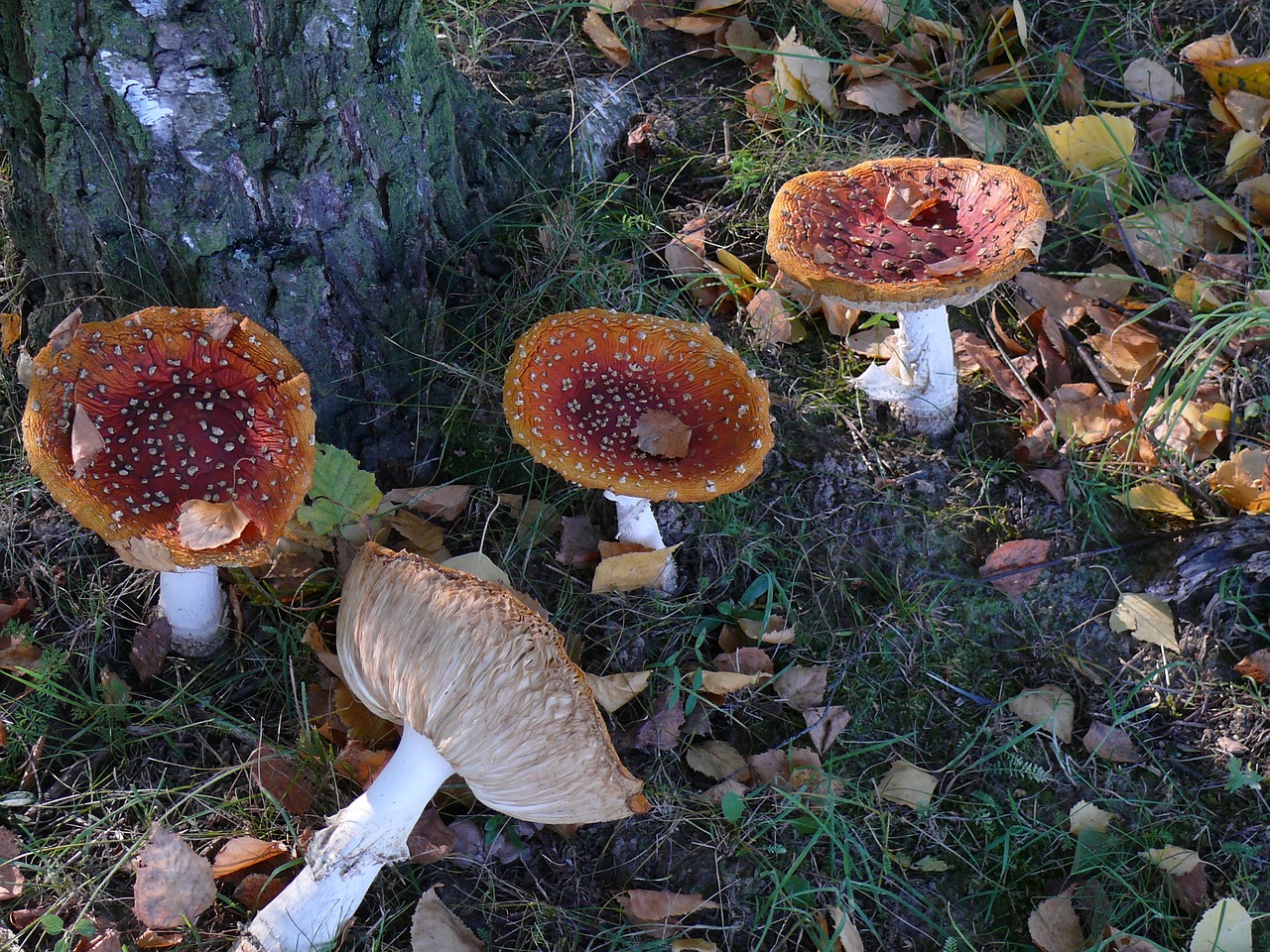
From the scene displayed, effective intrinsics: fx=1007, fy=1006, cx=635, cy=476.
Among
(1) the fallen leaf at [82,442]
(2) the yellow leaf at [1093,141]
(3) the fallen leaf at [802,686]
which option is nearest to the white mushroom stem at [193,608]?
(1) the fallen leaf at [82,442]

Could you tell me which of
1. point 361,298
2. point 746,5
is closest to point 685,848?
point 361,298

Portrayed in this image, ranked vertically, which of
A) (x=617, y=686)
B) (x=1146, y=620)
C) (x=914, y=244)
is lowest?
(x=1146, y=620)

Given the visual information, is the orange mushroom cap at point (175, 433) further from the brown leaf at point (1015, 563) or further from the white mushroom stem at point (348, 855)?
the brown leaf at point (1015, 563)

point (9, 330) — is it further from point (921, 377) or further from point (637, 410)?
point (921, 377)

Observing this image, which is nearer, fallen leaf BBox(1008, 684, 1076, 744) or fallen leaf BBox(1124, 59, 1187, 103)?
fallen leaf BBox(1008, 684, 1076, 744)

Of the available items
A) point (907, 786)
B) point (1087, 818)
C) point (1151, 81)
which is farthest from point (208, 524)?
point (1151, 81)

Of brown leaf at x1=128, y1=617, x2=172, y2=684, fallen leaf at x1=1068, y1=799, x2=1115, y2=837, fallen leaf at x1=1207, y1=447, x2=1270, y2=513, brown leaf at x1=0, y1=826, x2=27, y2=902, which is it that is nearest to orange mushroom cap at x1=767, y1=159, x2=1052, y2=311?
fallen leaf at x1=1207, y1=447, x2=1270, y2=513

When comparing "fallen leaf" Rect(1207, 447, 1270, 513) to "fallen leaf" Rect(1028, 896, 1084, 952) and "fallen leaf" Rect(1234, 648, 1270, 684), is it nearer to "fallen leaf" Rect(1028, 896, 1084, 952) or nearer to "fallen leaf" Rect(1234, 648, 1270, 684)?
"fallen leaf" Rect(1234, 648, 1270, 684)
